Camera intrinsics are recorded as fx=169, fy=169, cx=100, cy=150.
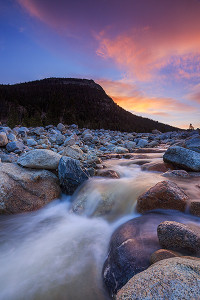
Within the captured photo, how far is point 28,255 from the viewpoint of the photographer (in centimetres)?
302

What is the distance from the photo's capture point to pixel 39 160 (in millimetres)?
5453

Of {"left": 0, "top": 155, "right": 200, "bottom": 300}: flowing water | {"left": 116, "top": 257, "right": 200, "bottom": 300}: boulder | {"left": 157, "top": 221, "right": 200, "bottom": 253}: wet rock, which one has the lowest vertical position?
{"left": 0, "top": 155, "right": 200, "bottom": 300}: flowing water

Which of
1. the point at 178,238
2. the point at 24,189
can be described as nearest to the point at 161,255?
the point at 178,238

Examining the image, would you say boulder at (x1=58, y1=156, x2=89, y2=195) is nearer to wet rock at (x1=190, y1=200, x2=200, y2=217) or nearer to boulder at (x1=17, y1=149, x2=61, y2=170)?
boulder at (x1=17, y1=149, x2=61, y2=170)

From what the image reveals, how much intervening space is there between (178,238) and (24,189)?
13.2 feet

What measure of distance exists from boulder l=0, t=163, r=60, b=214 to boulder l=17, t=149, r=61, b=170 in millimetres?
167

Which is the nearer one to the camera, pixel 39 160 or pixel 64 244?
pixel 64 244

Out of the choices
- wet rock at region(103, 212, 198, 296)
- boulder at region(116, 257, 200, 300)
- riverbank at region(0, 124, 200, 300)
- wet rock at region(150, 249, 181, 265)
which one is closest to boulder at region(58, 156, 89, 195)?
riverbank at region(0, 124, 200, 300)

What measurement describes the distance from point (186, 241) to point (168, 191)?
1565 mm

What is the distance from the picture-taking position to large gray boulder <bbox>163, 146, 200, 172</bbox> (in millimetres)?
6090

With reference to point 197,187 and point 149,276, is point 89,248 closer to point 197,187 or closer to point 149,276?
point 149,276

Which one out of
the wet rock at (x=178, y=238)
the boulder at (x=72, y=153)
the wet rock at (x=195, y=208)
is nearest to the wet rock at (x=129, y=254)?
the wet rock at (x=178, y=238)

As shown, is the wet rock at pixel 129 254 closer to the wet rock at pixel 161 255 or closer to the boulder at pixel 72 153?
the wet rock at pixel 161 255

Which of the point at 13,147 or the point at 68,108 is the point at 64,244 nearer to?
the point at 13,147
